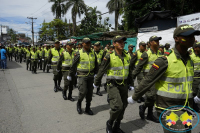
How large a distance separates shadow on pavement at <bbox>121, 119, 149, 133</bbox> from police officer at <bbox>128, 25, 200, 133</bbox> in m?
1.69

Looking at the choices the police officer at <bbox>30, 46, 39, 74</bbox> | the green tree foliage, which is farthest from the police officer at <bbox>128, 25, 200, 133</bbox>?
the green tree foliage

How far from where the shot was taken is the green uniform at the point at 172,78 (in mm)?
1994

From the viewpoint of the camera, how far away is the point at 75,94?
6.60 m

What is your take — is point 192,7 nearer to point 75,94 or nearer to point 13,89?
point 75,94

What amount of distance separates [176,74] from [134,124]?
233 cm

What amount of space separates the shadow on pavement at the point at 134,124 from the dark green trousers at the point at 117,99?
0.54 meters

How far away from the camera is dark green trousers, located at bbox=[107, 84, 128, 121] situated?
10.3ft

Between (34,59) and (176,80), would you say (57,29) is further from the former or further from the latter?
(176,80)

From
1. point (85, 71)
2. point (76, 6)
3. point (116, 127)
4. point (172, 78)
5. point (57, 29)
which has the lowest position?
point (116, 127)

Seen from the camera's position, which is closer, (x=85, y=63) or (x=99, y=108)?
(x=85, y=63)

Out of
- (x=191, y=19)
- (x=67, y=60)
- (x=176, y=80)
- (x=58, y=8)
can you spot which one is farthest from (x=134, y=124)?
(x=58, y=8)

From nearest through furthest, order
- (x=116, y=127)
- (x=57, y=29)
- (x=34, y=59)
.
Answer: (x=116, y=127), (x=34, y=59), (x=57, y=29)

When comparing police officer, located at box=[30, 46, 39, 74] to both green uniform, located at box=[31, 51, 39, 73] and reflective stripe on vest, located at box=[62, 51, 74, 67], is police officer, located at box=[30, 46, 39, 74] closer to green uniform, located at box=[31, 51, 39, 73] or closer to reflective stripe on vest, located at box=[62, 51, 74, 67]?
green uniform, located at box=[31, 51, 39, 73]

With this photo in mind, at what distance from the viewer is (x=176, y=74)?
6.51 ft
